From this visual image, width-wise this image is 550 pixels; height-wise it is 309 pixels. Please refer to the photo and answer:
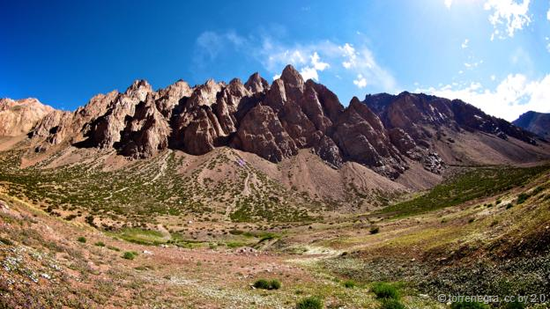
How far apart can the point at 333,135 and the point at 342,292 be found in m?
183

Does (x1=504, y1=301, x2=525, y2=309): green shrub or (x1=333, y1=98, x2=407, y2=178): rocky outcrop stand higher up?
(x1=333, y1=98, x2=407, y2=178): rocky outcrop

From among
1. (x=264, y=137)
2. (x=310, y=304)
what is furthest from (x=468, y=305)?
(x=264, y=137)

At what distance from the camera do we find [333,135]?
19975cm

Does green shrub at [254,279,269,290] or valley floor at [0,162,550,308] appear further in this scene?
green shrub at [254,279,269,290]

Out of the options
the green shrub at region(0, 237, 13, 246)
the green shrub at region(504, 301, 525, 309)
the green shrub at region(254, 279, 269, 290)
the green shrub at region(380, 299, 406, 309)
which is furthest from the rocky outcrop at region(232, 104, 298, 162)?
the green shrub at region(504, 301, 525, 309)

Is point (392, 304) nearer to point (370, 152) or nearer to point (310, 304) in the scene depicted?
point (310, 304)

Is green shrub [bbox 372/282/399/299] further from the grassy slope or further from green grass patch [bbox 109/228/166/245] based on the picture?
green grass patch [bbox 109/228/166/245]

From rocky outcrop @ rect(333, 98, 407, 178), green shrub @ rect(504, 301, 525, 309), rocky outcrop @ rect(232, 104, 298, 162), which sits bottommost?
green shrub @ rect(504, 301, 525, 309)

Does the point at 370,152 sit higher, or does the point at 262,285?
the point at 370,152

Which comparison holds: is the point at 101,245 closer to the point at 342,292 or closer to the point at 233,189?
the point at 342,292

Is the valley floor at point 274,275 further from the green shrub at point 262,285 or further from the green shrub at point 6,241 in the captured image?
the green shrub at point 262,285

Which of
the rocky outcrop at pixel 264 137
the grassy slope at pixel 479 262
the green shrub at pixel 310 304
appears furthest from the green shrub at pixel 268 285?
the rocky outcrop at pixel 264 137

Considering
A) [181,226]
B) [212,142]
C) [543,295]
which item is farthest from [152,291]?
[212,142]

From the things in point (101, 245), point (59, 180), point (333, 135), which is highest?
point (333, 135)
